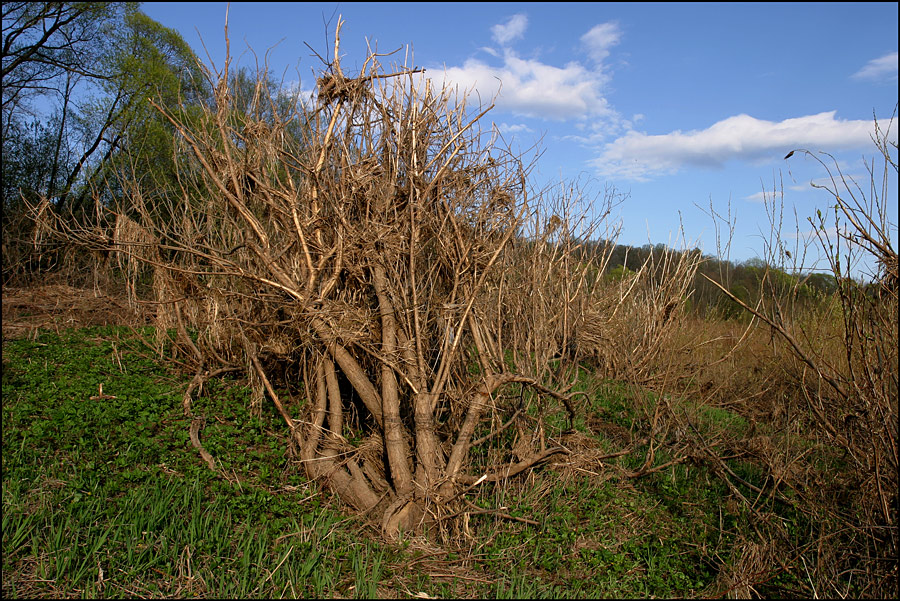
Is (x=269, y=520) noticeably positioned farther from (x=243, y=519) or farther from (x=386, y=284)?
(x=386, y=284)

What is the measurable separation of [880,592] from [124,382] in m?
6.17

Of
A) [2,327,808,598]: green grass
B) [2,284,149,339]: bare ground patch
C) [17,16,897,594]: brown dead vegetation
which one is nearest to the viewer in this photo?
[2,327,808,598]: green grass

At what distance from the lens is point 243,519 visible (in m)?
4.02

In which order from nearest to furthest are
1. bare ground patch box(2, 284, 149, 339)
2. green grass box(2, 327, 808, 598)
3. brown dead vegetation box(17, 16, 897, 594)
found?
green grass box(2, 327, 808, 598)
brown dead vegetation box(17, 16, 897, 594)
bare ground patch box(2, 284, 149, 339)

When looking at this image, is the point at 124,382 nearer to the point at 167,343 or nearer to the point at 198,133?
the point at 167,343

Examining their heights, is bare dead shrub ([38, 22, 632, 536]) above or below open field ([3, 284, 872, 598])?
above

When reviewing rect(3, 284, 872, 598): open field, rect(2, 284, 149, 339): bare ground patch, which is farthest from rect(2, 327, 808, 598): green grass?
rect(2, 284, 149, 339): bare ground patch

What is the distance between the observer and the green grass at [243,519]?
10.9 feet

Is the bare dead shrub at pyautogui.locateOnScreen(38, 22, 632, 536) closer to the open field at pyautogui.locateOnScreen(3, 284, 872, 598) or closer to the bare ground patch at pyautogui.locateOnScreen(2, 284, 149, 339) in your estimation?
the open field at pyautogui.locateOnScreen(3, 284, 872, 598)

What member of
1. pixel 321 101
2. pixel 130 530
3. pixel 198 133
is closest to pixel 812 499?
pixel 130 530

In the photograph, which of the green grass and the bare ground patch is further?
the bare ground patch

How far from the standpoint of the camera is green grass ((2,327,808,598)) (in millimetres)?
3318

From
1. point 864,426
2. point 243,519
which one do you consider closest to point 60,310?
point 243,519

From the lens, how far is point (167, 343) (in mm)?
6648
